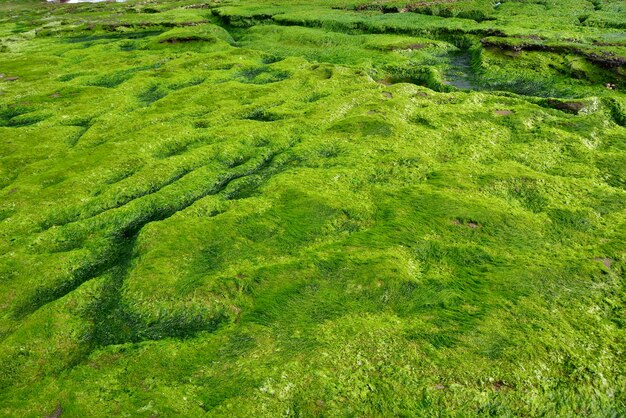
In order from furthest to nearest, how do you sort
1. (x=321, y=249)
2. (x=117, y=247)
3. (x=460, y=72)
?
1. (x=460, y=72)
2. (x=117, y=247)
3. (x=321, y=249)

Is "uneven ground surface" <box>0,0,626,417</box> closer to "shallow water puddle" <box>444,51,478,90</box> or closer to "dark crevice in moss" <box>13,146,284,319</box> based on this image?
"dark crevice in moss" <box>13,146,284,319</box>

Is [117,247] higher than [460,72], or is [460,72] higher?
[460,72]

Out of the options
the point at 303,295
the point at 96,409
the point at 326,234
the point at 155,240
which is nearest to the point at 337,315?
the point at 303,295

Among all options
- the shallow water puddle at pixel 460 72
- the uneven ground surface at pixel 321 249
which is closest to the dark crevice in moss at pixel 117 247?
the uneven ground surface at pixel 321 249

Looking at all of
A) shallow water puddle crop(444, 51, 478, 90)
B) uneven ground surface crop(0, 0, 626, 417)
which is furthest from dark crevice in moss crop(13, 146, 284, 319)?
shallow water puddle crop(444, 51, 478, 90)

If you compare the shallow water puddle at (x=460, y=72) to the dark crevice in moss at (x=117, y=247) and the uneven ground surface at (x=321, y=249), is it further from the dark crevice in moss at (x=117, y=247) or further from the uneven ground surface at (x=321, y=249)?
the dark crevice in moss at (x=117, y=247)

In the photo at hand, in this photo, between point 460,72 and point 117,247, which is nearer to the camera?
point 117,247

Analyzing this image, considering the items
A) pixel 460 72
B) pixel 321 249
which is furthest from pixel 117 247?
pixel 460 72

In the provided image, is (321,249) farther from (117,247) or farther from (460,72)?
(460,72)

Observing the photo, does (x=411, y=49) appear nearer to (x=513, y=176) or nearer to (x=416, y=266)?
(x=513, y=176)
